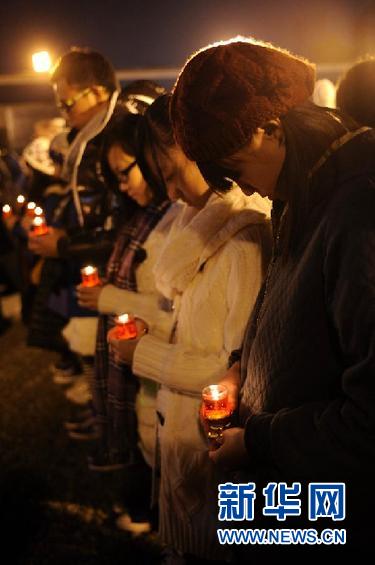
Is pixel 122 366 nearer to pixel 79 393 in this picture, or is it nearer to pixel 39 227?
pixel 39 227

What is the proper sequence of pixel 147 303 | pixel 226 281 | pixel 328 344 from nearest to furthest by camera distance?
pixel 328 344
pixel 226 281
pixel 147 303

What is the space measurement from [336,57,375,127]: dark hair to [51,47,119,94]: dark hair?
5.00 feet

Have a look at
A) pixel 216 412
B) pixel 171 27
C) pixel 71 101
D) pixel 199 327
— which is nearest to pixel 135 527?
pixel 199 327

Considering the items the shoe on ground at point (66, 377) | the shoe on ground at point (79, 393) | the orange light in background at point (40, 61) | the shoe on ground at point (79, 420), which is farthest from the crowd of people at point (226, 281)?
the orange light in background at point (40, 61)

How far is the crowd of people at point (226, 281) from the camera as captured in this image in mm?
1204

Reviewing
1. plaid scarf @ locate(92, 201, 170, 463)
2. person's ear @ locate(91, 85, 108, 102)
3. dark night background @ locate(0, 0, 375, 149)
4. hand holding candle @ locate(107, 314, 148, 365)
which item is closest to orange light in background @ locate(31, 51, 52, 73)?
dark night background @ locate(0, 0, 375, 149)

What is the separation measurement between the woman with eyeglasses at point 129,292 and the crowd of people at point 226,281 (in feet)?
0.03

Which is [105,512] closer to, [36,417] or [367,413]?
[36,417]

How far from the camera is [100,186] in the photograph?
3758 mm

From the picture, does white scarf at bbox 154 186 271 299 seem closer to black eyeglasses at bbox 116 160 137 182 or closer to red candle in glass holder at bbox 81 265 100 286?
black eyeglasses at bbox 116 160 137 182

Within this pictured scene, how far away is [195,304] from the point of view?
2.04 metres

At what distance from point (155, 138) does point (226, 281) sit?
0.62m

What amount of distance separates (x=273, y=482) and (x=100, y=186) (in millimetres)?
2649

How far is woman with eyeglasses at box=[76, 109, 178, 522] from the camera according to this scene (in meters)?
2.77
